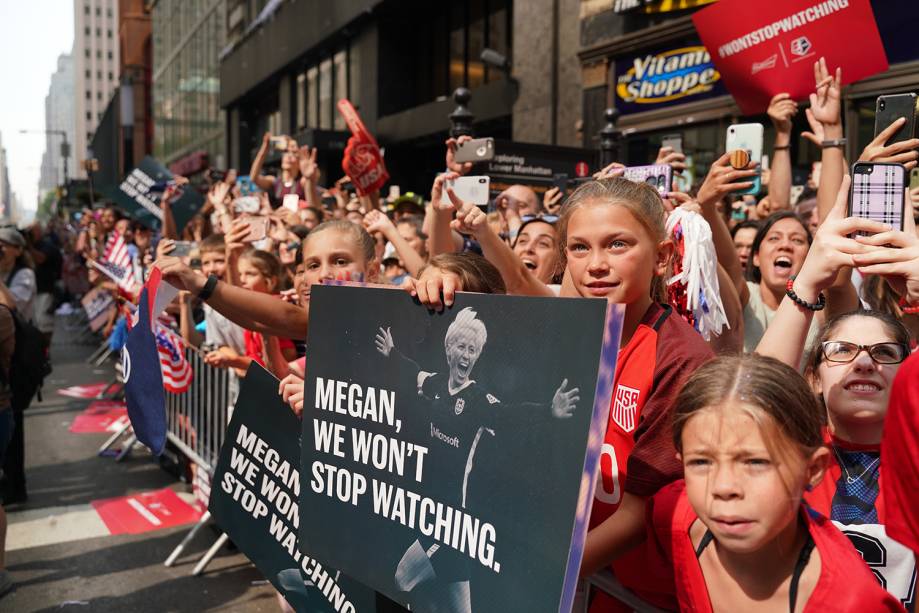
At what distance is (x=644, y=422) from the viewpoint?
196 centimetres

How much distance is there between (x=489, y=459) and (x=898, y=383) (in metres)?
0.85

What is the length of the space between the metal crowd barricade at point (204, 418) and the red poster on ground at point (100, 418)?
257cm

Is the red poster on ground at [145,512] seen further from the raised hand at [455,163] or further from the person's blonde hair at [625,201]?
the person's blonde hair at [625,201]

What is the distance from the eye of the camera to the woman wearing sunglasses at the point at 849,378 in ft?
6.33

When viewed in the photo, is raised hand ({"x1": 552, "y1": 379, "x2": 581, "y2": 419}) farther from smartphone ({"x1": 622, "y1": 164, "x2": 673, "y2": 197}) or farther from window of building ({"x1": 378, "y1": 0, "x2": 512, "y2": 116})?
window of building ({"x1": 378, "y1": 0, "x2": 512, "y2": 116})

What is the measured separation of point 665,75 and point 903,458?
10.2 metres

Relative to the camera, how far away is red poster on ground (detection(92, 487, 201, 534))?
18.9 feet

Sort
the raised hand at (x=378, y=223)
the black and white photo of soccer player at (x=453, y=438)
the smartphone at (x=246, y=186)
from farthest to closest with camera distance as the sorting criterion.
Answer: the smartphone at (x=246, y=186) → the raised hand at (x=378, y=223) → the black and white photo of soccer player at (x=453, y=438)

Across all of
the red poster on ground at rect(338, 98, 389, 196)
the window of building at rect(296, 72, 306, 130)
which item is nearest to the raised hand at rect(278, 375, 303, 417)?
the red poster on ground at rect(338, 98, 389, 196)

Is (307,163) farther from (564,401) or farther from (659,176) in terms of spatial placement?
(564,401)

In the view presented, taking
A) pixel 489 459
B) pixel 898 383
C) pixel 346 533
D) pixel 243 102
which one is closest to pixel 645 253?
pixel 489 459

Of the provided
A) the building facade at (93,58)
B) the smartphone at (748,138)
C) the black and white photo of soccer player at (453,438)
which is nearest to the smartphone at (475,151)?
the smartphone at (748,138)

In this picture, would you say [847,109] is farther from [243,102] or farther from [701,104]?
[243,102]

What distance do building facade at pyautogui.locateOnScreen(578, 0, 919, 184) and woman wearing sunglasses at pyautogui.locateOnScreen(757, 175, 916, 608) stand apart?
6.51m
